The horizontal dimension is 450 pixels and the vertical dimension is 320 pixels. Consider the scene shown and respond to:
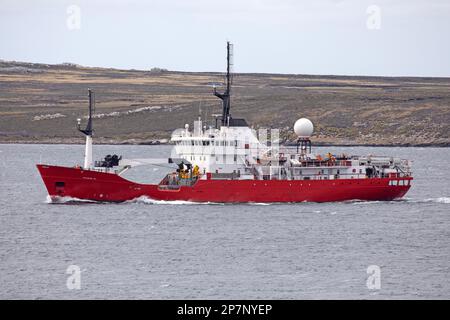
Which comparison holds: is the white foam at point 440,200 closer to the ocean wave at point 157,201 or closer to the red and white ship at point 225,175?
the red and white ship at point 225,175

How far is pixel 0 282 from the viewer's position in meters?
49.8

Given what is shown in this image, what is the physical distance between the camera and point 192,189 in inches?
3009

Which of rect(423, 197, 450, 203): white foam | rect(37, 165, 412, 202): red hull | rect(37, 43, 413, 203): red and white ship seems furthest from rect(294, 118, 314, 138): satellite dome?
rect(423, 197, 450, 203): white foam

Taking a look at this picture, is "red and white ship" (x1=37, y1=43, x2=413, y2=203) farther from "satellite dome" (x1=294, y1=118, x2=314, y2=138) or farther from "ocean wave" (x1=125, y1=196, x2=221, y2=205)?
"satellite dome" (x1=294, y1=118, x2=314, y2=138)

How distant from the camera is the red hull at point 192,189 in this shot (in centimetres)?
7569

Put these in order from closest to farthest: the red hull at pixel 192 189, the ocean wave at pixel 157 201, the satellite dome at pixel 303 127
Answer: the red hull at pixel 192 189, the ocean wave at pixel 157 201, the satellite dome at pixel 303 127

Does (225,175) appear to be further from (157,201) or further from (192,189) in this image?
(157,201)

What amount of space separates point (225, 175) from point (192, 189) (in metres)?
2.54

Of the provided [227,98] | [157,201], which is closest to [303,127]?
[227,98]

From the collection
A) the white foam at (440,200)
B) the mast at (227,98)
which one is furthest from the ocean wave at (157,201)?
the white foam at (440,200)

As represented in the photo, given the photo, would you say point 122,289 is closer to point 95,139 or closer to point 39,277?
point 39,277

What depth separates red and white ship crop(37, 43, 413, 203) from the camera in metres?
76.2
